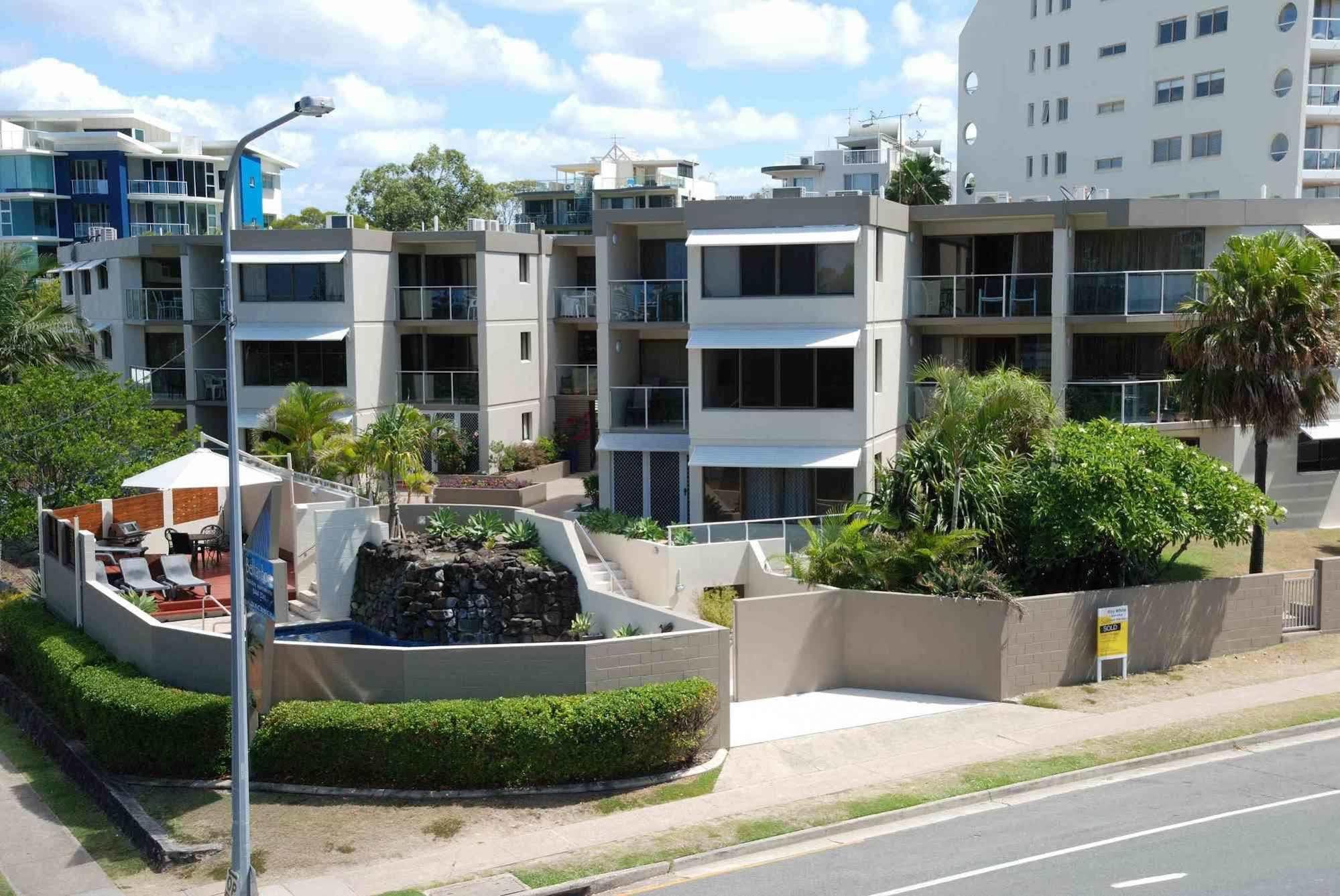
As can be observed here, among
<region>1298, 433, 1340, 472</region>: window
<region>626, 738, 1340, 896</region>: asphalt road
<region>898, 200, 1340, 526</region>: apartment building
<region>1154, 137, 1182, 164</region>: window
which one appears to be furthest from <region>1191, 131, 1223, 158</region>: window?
<region>626, 738, 1340, 896</region>: asphalt road

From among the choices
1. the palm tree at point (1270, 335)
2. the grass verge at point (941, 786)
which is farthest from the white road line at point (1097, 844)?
the palm tree at point (1270, 335)

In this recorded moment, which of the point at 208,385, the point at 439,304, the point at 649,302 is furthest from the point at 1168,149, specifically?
the point at 208,385

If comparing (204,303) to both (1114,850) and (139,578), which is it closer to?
(139,578)

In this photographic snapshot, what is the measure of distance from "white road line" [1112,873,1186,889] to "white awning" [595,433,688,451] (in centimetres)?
1944

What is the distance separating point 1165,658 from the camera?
81.0 feet

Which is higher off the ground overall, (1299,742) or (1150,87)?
(1150,87)

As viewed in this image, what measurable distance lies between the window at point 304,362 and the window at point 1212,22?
1353 inches

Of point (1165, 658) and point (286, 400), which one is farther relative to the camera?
point (286, 400)

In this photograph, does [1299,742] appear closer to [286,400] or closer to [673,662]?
[673,662]

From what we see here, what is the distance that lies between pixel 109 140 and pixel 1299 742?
73260mm

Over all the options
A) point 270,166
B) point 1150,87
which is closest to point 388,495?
point 1150,87

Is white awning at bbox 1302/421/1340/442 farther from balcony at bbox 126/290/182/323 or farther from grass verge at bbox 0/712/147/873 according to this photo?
balcony at bbox 126/290/182/323

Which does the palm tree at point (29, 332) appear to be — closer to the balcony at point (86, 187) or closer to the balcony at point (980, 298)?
the balcony at point (980, 298)

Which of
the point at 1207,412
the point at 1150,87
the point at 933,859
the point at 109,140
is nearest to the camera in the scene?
the point at 933,859
